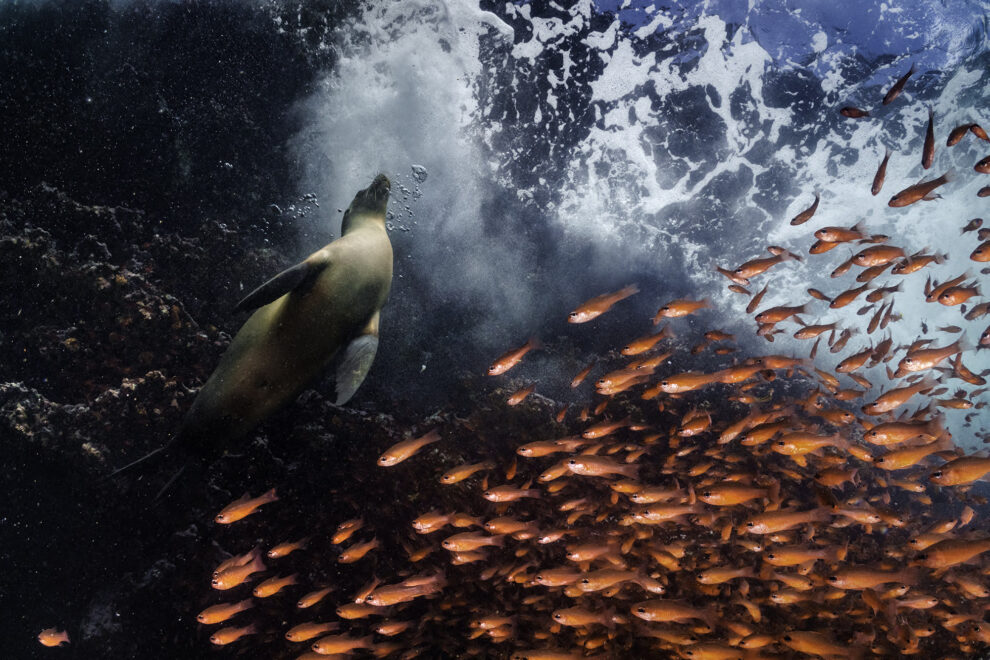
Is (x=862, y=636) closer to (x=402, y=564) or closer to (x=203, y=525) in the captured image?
(x=402, y=564)

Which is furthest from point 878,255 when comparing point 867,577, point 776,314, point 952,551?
point 867,577

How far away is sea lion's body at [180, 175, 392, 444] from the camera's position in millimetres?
4410

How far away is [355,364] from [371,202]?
7.88 feet

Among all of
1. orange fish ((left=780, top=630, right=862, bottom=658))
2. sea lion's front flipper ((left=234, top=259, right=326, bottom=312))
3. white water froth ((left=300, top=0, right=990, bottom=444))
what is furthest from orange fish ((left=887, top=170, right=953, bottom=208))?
white water froth ((left=300, top=0, right=990, bottom=444))

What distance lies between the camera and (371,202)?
5.84 m

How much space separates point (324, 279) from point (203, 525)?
4901 mm

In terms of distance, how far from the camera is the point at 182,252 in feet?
22.0

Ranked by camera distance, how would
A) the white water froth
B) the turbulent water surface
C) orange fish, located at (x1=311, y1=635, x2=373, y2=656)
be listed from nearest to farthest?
orange fish, located at (x1=311, y1=635, x2=373, y2=656) → the turbulent water surface → the white water froth

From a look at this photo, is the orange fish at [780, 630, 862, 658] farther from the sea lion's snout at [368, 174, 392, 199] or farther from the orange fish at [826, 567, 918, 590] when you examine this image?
the sea lion's snout at [368, 174, 392, 199]

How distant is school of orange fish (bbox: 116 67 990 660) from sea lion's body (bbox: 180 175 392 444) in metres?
1.40

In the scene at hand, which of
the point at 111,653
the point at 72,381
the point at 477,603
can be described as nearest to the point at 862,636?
the point at 477,603

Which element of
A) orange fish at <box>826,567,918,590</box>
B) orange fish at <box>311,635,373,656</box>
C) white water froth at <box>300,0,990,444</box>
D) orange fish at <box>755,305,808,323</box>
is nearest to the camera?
orange fish at <box>826,567,918,590</box>

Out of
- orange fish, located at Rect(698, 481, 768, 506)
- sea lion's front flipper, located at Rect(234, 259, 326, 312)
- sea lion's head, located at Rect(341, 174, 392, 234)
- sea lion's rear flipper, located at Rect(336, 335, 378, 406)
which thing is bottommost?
orange fish, located at Rect(698, 481, 768, 506)

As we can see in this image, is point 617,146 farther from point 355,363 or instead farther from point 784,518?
point 355,363
